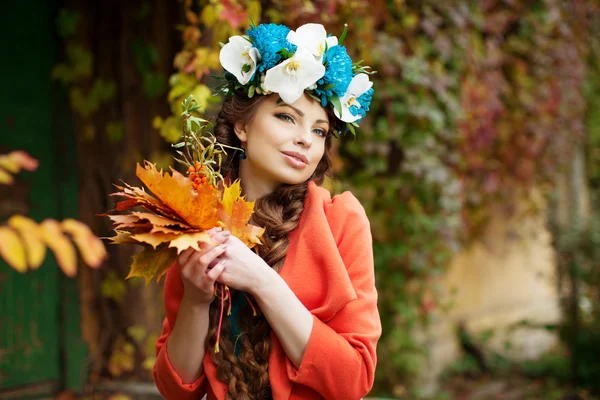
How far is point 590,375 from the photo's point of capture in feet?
16.7

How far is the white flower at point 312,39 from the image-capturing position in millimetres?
1676

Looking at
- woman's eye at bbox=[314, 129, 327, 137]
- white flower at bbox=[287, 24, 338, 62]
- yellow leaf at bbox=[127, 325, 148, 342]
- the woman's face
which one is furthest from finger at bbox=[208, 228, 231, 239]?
yellow leaf at bbox=[127, 325, 148, 342]

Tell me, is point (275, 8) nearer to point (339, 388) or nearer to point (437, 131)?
point (437, 131)

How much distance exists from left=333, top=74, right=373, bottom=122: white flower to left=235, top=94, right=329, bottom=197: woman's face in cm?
6

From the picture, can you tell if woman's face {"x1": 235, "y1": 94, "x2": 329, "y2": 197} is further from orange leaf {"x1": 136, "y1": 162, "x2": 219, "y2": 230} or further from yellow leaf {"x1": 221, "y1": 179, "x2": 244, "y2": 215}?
orange leaf {"x1": 136, "y1": 162, "x2": 219, "y2": 230}

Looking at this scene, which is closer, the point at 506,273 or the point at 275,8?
the point at 275,8

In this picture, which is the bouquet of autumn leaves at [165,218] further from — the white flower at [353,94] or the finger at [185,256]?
the white flower at [353,94]

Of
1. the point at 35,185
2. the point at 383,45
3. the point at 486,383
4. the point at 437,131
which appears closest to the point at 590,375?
the point at 486,383

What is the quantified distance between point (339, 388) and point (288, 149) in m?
0.56

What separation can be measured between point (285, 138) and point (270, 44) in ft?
0.73

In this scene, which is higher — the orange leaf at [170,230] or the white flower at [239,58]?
the white flower at [239,58]

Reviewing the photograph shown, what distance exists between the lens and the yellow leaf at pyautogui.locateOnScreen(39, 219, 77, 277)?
35.2 inches

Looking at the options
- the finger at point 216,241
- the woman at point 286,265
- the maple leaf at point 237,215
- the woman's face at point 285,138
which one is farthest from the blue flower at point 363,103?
the finger at point 216,241

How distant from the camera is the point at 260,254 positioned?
1661 millimetres
